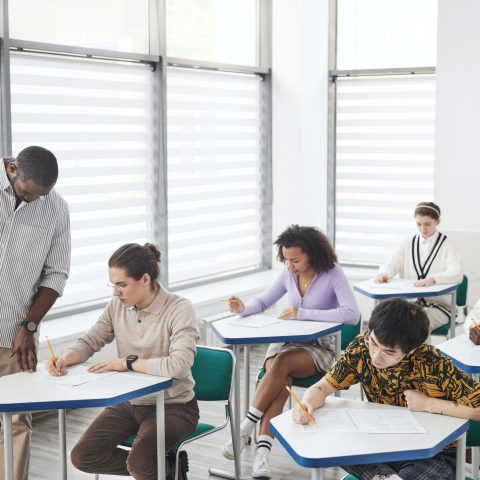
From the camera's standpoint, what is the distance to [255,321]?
4555mm

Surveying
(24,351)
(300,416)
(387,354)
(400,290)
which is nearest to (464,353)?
(387,354)

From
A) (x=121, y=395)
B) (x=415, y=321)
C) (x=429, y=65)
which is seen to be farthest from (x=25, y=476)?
(x=429, y=65)

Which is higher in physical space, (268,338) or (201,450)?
(268,338)

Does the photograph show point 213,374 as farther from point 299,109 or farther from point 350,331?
point 299,109

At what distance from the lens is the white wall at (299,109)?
7.64 metres

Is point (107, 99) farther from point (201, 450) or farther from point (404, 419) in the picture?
point (404, 419)

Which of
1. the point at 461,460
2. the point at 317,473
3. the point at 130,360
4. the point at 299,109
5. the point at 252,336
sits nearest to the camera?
the point at 317,473

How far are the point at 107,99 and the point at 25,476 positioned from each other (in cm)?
314

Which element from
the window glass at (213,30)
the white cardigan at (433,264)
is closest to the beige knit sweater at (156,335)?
the white cardigan at (433,264)

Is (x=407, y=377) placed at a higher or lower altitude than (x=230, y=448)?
higher

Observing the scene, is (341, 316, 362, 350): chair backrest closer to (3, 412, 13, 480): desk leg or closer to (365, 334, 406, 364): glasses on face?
(365, 334, 406, 364): glasses on face

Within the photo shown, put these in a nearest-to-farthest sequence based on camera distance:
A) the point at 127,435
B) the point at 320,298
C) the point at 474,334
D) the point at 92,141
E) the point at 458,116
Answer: the point at 127,435 < the point at 474,334 < the point at 320,298 < the point at 92,141 < the point at 458,116

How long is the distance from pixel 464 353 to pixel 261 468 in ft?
4.04

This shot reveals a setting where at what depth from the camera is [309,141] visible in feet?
25.7
